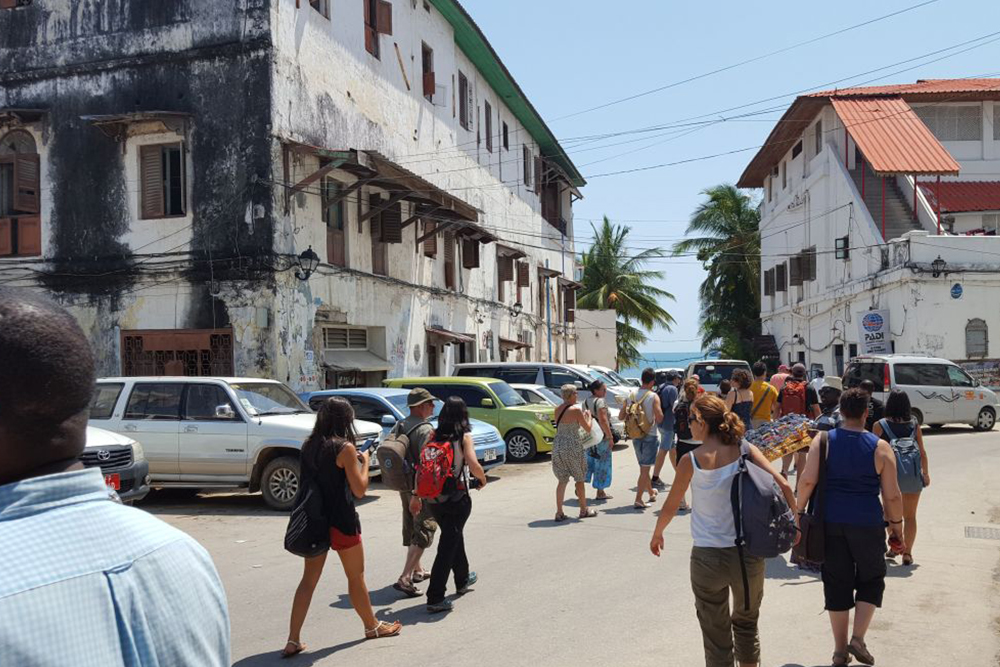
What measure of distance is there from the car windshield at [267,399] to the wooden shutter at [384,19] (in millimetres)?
12035

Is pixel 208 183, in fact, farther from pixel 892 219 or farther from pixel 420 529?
pixel 892 219

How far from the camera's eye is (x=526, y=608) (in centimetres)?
→ 704

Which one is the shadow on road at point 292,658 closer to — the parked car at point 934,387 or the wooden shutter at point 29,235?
the wooden shutter at point 29,235

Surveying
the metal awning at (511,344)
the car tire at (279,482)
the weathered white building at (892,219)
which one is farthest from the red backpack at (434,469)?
the metal awning at (511,344)

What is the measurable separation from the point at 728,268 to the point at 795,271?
11.5 m

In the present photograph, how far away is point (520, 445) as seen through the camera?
18.0m

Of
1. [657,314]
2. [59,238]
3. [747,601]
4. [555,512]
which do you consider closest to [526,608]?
[747,601]

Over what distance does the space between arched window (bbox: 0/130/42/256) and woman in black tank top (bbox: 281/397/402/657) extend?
15.5 m

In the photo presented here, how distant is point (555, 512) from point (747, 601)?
6690 millimetres

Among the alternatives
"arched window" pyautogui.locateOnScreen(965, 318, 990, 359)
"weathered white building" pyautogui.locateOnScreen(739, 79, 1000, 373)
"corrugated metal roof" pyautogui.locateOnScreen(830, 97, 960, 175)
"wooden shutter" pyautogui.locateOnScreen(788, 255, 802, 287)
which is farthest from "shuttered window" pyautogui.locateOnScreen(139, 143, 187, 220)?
"wooden shutter" pyautogui.locateOnScreen(788, 255, 802, 287)

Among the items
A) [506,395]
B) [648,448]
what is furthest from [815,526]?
[506,395]

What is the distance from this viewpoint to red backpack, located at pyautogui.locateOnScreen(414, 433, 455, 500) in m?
7.08

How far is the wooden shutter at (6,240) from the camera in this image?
62.5 ft

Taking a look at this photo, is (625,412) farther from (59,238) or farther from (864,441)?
(59,238)
